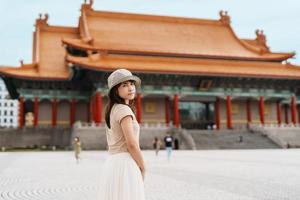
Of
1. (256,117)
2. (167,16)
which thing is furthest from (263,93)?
(167,16)

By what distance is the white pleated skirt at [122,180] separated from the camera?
147 inches

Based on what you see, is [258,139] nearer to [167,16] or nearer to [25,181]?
[167,16]

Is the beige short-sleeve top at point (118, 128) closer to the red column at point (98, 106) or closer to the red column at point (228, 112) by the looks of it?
the red column at point (98, 106)

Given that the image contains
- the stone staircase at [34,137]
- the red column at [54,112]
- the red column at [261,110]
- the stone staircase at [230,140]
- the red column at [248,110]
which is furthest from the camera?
the red column at [248,110]

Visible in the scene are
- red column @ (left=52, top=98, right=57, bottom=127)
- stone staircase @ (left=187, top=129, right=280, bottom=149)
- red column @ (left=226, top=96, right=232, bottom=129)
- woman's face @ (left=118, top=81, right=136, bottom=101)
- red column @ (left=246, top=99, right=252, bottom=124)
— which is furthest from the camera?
red column @ (left=246, top=99, right=252, bottom=124)

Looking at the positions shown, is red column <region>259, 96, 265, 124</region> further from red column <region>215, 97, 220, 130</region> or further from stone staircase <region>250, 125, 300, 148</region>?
red column <region>215, 97, 220, 130</region>

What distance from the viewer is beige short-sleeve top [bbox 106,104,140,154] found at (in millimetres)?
3760

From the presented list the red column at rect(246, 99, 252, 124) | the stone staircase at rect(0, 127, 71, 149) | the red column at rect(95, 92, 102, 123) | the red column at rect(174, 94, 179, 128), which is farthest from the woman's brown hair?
the red column at rect(246, 99, 252, 124)

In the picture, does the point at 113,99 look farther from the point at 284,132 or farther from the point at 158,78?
the point at 284,132

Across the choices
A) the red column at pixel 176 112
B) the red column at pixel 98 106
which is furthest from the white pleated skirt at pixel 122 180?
the red column at pixel 176 112

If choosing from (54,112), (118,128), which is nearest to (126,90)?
(118,128)

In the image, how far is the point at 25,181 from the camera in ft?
36.0

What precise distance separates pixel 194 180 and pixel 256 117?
32745 millimetres

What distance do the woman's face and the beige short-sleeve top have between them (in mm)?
127
